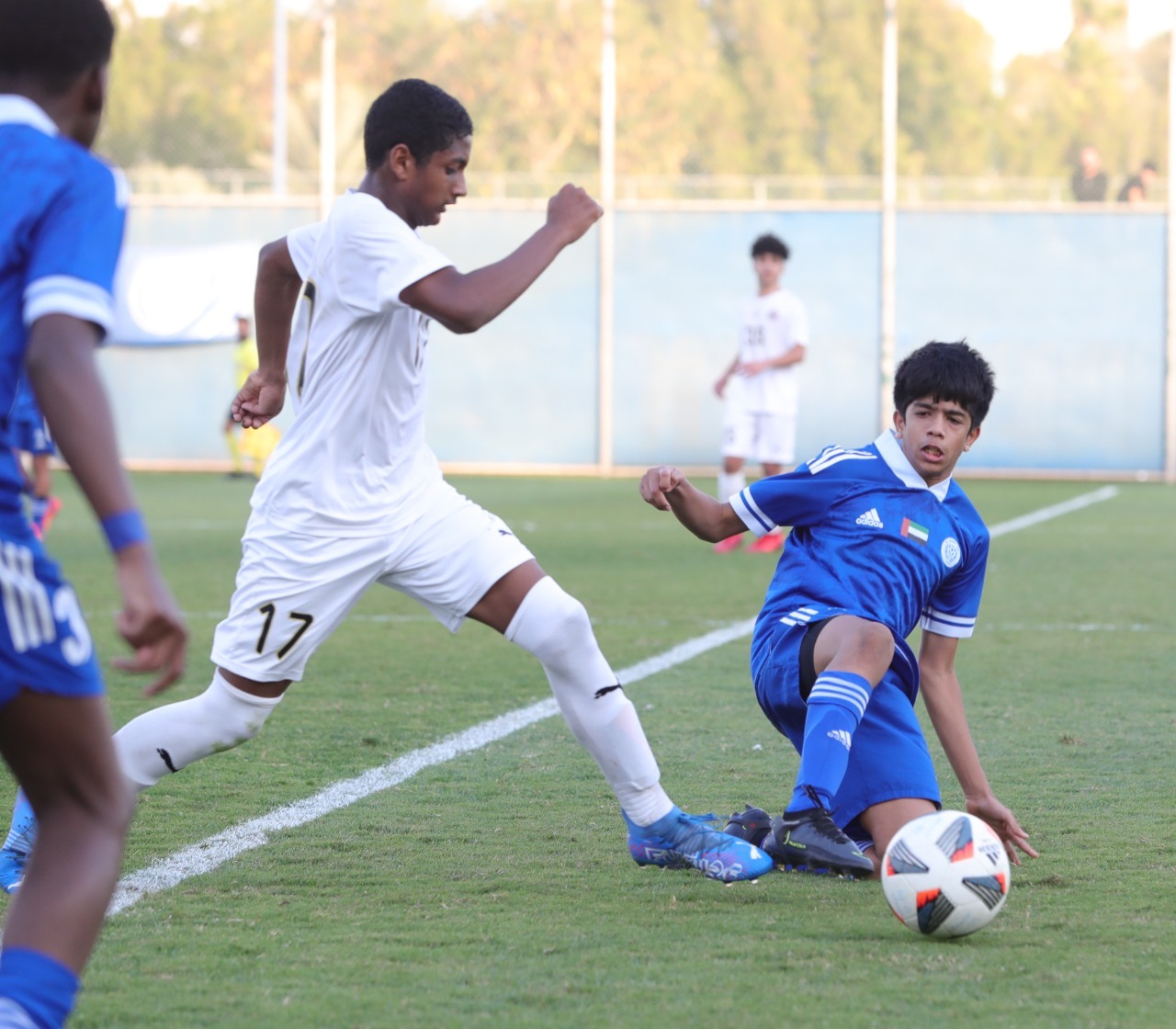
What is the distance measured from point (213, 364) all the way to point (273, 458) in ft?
60.9

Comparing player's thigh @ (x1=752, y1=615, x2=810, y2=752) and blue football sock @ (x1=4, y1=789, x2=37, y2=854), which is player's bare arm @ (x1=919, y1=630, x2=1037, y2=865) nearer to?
player's thigh @ (x1=752, y1=615, x2=810, y2=752)

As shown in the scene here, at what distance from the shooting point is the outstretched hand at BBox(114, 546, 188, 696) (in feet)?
7.13

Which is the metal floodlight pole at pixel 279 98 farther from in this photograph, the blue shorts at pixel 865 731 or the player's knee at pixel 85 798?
the player's knee at pixel 85 798

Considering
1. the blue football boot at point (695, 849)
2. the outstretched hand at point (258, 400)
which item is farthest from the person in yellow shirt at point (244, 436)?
the blue football boot at point (695, 849)

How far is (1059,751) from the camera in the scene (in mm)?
5270

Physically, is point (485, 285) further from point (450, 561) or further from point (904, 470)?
point (904, 470)

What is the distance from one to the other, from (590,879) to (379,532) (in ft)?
2.93

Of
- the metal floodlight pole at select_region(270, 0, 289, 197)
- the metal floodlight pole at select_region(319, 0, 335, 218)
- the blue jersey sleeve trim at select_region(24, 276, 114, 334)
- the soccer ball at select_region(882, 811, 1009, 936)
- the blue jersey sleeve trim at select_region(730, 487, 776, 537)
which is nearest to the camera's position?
the blue jersey sleeve trim at select_region(24, 276, 114, 334)

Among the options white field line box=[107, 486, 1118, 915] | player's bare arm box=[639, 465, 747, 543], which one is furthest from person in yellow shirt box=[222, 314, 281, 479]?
player's bare arm box=[639, 465, 747, 543]

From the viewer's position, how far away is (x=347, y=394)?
3.77 metres

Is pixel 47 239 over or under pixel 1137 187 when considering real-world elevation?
under

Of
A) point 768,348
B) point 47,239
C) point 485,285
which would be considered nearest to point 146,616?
point 47,239

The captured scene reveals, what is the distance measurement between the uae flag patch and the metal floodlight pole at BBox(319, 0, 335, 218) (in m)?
18.7

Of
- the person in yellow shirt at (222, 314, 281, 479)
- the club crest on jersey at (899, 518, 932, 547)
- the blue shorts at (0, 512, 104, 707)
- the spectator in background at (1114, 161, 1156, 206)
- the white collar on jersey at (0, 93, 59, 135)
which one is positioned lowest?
the person in yellow shirt at (222, 314, 281, 479)
